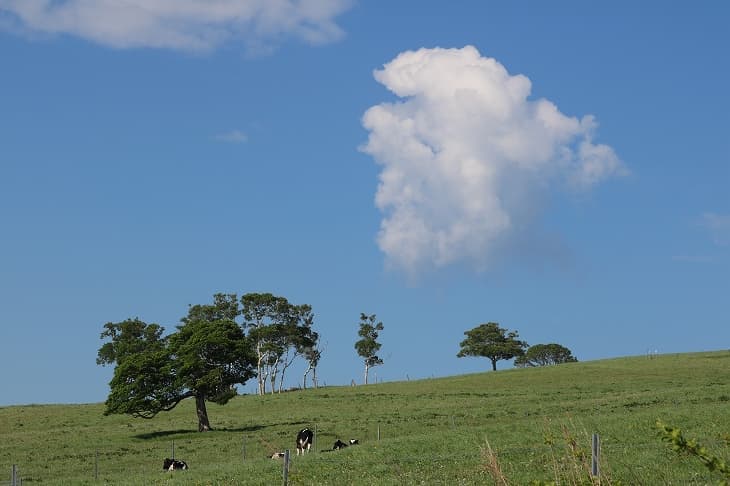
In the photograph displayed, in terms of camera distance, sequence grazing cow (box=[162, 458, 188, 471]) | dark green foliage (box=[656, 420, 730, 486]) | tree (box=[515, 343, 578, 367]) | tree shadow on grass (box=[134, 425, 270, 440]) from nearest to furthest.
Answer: dark green foliage (box=[656, 420, 730, 486]) < grazing cow (box=[162, 458, 188, 471]) < tree shadow on grass (box=[134, 425, 270, 440]) < tree (box=[515, 343, 578, 367])

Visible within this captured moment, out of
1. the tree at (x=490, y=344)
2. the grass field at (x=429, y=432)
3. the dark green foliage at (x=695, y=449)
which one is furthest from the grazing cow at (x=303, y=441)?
the tree at (x=490, y=344)

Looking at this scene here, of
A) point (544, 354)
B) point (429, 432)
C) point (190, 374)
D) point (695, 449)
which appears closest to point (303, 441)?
point (429, 432)

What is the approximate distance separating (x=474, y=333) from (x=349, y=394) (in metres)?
54.1

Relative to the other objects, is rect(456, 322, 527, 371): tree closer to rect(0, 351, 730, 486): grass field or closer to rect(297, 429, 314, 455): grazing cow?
rect(0, 351, 730, 486): grass field

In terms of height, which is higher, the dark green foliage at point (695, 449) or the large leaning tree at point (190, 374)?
the large leaning tree at point (190, 374)

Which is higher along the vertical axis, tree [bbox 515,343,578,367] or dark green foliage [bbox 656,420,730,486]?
tree [bbox 515,343,578,367]

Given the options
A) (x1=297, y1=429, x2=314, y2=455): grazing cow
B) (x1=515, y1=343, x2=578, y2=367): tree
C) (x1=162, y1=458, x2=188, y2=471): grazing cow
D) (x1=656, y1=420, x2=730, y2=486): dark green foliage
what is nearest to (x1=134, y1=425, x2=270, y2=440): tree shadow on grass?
(x1=297, y1=429, x2=314, y2=455): grazing cow

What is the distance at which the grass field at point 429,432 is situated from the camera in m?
24.2

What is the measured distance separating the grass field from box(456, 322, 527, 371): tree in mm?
25362

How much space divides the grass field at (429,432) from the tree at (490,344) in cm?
2536

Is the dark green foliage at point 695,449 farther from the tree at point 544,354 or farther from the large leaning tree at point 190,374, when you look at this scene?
the tree at point 544,354

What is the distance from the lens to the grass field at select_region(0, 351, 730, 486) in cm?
2419

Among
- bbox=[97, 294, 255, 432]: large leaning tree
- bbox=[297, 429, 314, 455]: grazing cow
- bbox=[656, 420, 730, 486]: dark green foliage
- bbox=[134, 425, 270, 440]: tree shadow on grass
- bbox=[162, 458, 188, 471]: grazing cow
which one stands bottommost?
bbox=[162, 458, 188, 471]: grazing cow

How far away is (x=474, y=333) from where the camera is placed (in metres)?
144
